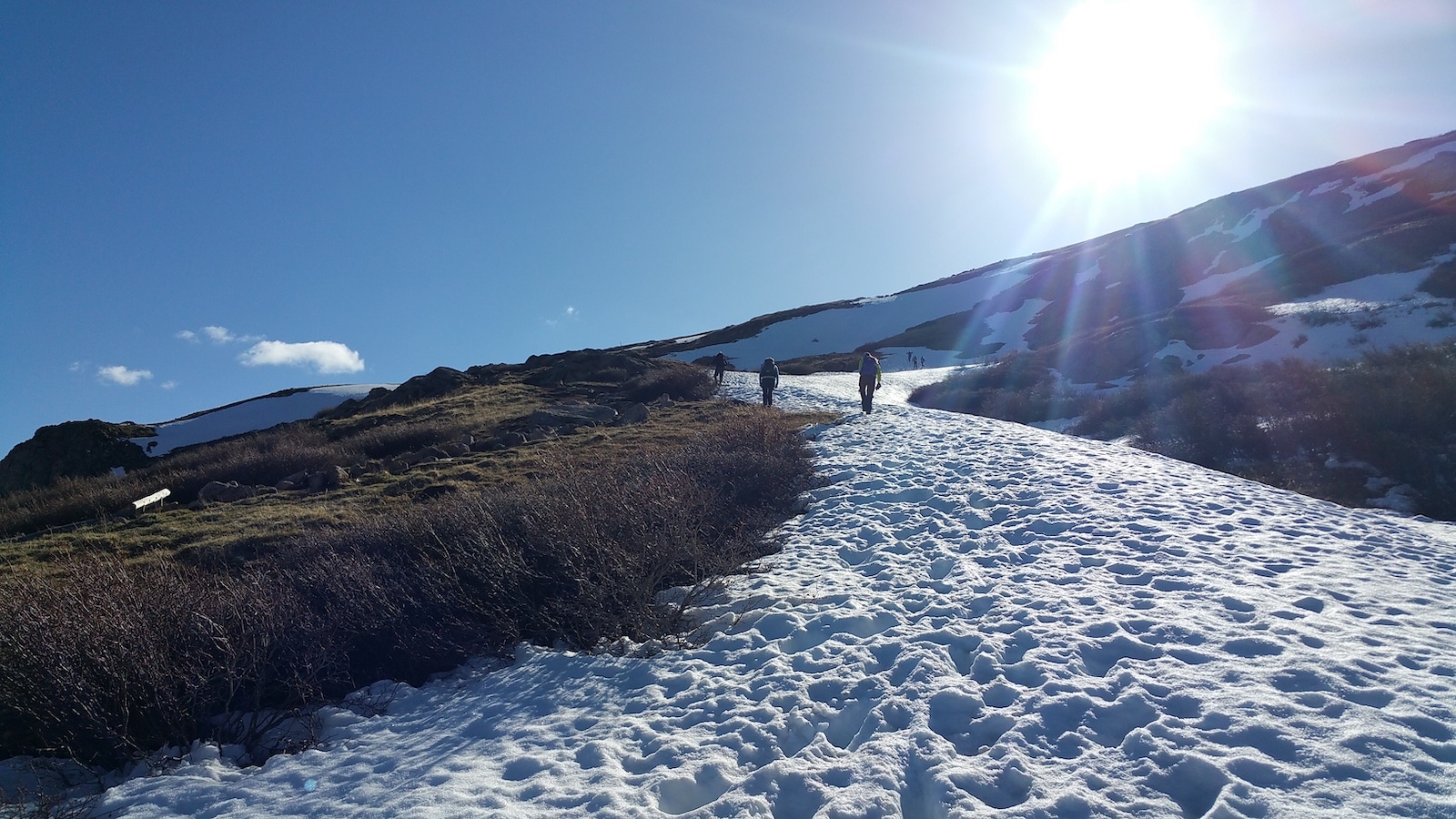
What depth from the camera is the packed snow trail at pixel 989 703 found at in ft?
11.3

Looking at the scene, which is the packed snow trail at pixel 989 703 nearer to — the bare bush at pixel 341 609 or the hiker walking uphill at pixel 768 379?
the bare bush at pixel 341 609

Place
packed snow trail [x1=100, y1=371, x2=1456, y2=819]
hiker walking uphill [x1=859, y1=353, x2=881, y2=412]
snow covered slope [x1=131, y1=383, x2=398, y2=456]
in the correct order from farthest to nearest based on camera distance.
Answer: snow covered slope [x1=131, y1=383, x2=398, y2=456] < hiker walking uphill [x1=859, y1=353, x2=881, y2=412] < packed snow trail [x1=100, y1=371, x2=1456, y2=819]

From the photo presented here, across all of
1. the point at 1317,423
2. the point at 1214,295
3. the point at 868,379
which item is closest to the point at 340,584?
the point at 868,379

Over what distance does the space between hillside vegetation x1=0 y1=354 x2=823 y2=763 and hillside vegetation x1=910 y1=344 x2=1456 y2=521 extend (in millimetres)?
7990

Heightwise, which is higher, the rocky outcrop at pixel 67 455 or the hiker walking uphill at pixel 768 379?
the rocky outcrop at pixel 67 455

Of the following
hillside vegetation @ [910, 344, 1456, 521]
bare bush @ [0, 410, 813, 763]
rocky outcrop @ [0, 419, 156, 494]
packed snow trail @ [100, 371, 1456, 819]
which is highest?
rocky outcrop @ [0, 419, 156, 494]

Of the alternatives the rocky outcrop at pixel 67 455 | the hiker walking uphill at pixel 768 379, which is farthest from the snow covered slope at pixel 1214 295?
the rocky outcrop at pixel 67 455

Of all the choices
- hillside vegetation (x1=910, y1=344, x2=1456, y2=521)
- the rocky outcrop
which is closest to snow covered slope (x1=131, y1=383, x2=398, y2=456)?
the rocky outcrop

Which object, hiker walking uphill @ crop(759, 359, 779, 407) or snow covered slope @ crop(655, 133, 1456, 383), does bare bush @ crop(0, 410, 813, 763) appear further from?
snow covered slope @ crop(655, 133, 1456, 383)

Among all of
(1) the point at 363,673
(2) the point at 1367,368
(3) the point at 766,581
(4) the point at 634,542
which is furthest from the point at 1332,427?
(1) the point at 363,673

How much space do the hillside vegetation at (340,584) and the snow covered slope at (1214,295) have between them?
19860mm

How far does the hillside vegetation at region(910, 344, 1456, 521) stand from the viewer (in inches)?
396

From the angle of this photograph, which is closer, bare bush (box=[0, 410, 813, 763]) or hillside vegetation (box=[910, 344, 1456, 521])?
bare bush (box=[0, 410, 813, 763])

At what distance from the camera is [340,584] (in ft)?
20.1
